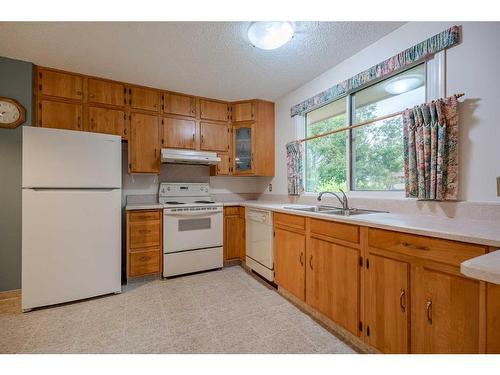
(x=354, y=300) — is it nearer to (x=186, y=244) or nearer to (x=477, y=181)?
(x=477, y=181)

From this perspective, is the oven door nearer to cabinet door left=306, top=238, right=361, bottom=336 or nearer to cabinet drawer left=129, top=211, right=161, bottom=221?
cabinet drawer left=129, top=211, right=161, bottom=221

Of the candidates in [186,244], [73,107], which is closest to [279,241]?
[186,244]

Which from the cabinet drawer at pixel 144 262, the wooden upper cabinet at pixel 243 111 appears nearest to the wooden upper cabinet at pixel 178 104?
the wooden upper cabinet at pixel 243 111

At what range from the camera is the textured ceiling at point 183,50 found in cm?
188

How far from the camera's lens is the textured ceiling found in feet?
6.16

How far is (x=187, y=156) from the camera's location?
306 cm

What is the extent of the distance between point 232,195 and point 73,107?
2.38 meters

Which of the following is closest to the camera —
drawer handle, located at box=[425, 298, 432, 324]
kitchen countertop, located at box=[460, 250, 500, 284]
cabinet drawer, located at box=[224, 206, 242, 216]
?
kitchen countertop, located at box=[460, 250, 500, 284]

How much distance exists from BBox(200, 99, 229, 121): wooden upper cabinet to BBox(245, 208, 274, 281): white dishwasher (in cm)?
151

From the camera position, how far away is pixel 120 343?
161 centimetres

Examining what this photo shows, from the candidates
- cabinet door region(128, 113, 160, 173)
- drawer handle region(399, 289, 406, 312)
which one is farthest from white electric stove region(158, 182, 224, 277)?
drawer handle region(399, 289, 406, 312)

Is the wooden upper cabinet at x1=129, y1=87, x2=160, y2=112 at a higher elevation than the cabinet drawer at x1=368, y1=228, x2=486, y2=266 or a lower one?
higher

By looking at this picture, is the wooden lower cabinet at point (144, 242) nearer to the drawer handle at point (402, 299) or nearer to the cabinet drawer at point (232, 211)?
the cabinet drawer at point (232, 211)

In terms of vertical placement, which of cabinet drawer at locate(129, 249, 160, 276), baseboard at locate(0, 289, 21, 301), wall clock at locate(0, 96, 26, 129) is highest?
wall clock at locate(0, 96, 26, 129)
